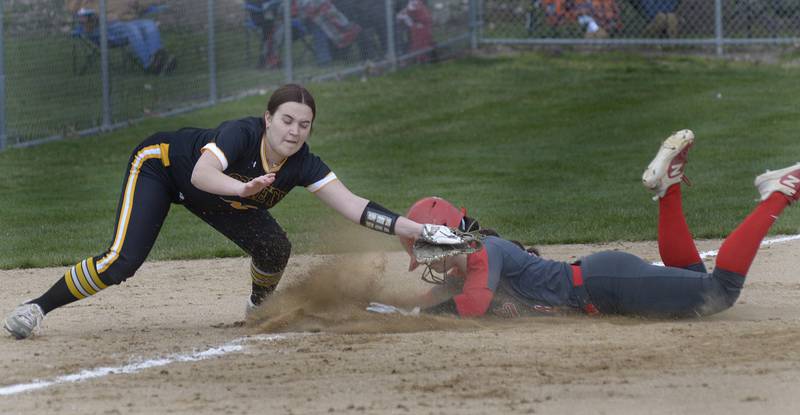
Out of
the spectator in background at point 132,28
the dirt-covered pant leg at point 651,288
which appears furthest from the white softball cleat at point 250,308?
the spectator in background at point 132,28

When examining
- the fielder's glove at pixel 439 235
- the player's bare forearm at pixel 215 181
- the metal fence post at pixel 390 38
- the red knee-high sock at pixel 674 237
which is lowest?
the metal fence post at pixel 390 38

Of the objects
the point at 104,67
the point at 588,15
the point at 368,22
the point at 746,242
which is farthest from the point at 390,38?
the point at 746,242

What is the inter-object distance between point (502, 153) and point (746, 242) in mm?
7995

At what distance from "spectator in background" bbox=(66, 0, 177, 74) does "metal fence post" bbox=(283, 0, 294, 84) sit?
5.41ft

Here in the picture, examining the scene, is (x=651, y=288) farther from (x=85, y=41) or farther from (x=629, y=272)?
(x=85, y=41)

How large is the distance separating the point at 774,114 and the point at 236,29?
7525 millimetres

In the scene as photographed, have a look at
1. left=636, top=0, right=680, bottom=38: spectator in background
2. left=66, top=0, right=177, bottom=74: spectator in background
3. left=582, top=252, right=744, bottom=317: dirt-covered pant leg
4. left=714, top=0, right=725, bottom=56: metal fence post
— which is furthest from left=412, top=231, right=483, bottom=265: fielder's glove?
left=636, top=0, right=680, bottom=38: spectator in background

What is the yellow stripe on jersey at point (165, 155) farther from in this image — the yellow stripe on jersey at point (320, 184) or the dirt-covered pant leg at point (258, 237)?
the yellow stripe on jersey at point (320, 184)

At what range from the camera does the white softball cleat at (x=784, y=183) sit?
586 centimetres

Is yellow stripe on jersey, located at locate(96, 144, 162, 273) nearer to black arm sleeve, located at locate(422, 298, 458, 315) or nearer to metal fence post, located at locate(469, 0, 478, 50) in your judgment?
black arm sleeve, located at locate(422, 298, 458, 315)

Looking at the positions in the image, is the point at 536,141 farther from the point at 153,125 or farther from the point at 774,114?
the point at 153,125

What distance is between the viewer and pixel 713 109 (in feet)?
49.7

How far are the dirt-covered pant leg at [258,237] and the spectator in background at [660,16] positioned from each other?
39.7ft

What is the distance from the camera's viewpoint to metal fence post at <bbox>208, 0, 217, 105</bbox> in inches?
642
